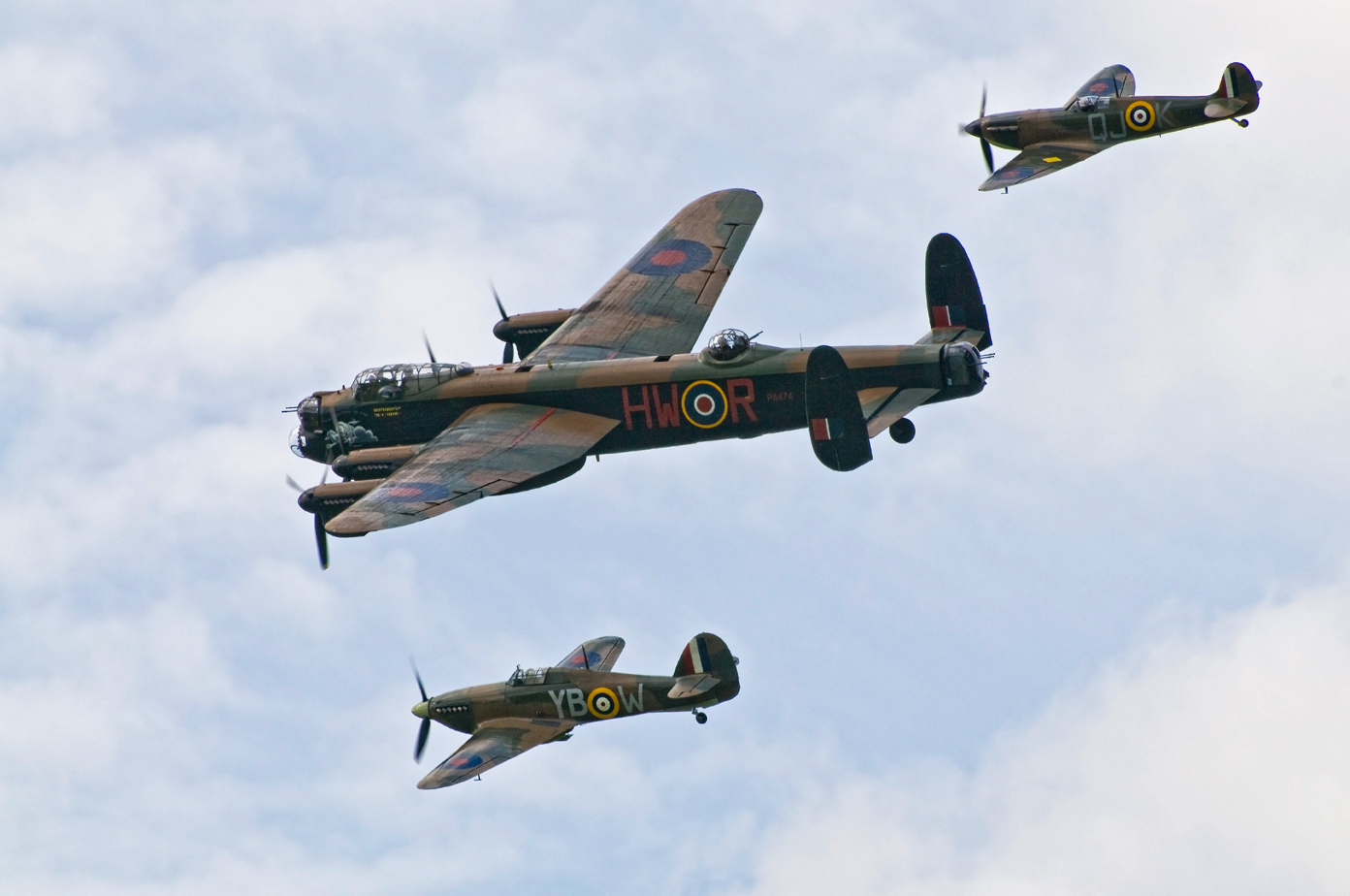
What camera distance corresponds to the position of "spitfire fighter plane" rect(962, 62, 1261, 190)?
69.5 metres

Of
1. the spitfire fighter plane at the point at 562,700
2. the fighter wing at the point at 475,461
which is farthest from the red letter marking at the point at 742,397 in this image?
the spitfire fighter plane at the point at 562,700

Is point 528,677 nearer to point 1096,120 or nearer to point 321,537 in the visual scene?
point 321,537

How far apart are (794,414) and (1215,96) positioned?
2206cm

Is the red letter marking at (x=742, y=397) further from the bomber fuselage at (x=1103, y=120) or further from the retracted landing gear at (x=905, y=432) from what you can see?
the bomber fuselage at (x=1103, y=120)

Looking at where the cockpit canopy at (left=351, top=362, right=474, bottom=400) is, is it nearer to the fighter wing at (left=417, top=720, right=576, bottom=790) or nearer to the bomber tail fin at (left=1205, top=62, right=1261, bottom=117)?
the fighter wing at (left=417, top=720, right=576, bottom=790)

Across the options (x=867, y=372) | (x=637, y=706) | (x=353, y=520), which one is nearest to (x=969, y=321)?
(x=867, y=372)

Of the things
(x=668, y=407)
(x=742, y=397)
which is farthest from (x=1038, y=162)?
(x=668, y=407)

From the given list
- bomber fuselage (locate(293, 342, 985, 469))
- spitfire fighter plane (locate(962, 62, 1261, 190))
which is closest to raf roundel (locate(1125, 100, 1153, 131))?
spitfire fighter plane (locate(962, 62, 1261, 190))

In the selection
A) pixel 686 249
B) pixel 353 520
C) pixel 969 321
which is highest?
pixel 686 249

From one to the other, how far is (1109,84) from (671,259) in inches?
750

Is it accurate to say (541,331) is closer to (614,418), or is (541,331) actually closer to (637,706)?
(614,418)

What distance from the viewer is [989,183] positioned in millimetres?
71188

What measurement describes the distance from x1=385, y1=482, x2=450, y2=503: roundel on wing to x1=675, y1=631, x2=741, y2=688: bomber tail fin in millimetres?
7580

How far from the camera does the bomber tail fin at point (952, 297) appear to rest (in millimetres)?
57750
